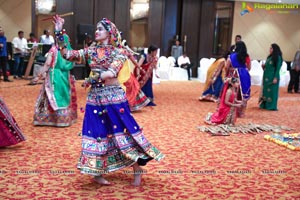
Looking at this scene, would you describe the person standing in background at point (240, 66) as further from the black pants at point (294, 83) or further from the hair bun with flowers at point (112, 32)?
the black pants at point (294, 83)

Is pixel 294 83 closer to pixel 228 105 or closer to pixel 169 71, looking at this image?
pixel 169 71

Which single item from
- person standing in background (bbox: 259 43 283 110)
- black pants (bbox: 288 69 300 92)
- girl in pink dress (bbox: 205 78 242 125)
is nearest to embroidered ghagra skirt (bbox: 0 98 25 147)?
girl in pink dress (bbox: 205 78 242 125)

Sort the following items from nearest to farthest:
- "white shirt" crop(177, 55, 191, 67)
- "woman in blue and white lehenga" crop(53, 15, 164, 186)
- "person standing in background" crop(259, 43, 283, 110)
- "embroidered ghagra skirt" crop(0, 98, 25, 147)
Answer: "woman in blue and white lehenga" crop(53, 15, 164, 186) < "embroidered ghagra skirt" crop(0, 98, 25, 147) < "person standing in background" crop(259, 43, 283, 110) < "white shirt" crop(177, 55, 191, 67)

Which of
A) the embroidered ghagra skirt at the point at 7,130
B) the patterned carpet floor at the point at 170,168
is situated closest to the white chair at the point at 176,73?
the patterned carpet floor at the point at 170,168

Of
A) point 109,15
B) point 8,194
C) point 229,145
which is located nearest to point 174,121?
point 229,145

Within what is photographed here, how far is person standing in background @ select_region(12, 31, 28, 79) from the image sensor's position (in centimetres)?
1108

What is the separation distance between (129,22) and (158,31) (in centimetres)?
140

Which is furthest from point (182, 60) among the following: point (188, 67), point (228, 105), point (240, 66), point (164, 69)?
point (228, 105)

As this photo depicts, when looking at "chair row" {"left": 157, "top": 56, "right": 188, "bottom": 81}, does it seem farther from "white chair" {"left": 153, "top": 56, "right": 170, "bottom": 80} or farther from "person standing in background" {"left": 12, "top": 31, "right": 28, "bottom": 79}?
"person standing in background" {"left": 12, "top": 31, "right": 28, "bottom": 79}

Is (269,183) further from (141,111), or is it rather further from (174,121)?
(141,111)

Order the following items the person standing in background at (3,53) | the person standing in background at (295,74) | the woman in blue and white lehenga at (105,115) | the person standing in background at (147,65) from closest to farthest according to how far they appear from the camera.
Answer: the woman in blue and white lehenga at (105,115), the person standing in background at (147,65), the person standing in background at (3,53), the person standing in background at (295,74)

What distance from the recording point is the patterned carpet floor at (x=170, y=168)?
3045 millimetres

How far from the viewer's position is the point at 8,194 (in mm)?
2873

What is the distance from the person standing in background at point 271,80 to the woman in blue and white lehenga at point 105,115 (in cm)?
521
